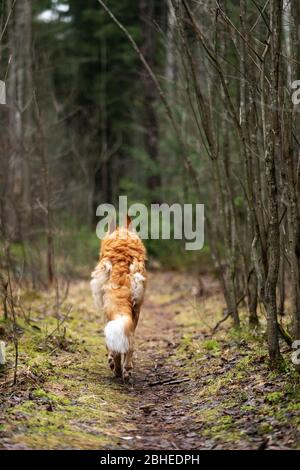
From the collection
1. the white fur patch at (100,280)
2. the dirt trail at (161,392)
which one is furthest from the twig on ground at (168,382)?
the white fur patch at (100,280)

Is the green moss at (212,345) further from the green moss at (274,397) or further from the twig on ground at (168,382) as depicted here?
the green moss at (274,397)

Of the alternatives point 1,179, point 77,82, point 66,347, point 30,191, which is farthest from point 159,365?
point 77,82

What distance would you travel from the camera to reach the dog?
21.8 ft

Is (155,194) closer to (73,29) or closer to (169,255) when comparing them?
(169,255)

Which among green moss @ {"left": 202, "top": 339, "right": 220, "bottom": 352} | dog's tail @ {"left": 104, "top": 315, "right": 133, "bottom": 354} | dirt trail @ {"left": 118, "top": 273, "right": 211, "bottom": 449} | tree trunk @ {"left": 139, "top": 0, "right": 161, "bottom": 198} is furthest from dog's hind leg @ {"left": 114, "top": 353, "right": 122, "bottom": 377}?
tree trunk @ {"left": 139, "top": 0, "right": 161, "bottom": 198}

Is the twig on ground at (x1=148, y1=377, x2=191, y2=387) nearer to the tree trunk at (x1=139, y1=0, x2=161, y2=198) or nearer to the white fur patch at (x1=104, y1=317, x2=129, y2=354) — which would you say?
the white fur patch at (x1=104, y1=317, x2=129, y2=354)

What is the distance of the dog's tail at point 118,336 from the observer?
656 centimetres

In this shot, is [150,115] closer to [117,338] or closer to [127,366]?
[127,366]

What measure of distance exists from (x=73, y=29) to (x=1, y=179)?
19049 mm

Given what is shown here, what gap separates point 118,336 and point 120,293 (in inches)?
29.4

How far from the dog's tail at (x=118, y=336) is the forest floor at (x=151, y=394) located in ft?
1.79

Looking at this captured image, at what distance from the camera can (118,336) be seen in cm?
655

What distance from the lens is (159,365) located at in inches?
325

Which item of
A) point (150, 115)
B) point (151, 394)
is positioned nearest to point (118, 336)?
point (151, 394)
